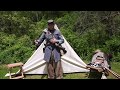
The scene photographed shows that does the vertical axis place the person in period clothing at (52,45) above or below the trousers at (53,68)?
above

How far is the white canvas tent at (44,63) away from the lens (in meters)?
7.35

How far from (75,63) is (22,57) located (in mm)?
2645

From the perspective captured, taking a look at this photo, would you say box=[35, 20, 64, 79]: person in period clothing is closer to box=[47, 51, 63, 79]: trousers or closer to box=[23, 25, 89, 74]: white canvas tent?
box=[47, 51, 63, 79]: trousers

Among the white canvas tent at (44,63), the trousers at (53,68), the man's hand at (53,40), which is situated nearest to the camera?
the man's hand at (53,40)

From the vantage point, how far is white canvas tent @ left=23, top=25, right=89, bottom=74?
7.35 metres

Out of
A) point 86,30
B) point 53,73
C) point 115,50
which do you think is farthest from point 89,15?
point 53,73

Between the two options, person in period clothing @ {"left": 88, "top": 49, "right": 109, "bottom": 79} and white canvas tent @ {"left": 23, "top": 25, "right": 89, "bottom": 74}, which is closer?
person in period clothing @ {"left": 88, "top": 49, "right": 109, "bottom": 79}

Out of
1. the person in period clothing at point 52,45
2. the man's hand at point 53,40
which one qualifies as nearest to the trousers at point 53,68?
the person in period clothing at point 52,45

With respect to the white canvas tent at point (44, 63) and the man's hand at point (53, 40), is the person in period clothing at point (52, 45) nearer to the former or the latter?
the man's hand at point (53, 40)

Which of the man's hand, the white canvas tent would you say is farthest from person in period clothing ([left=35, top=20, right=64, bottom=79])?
the white canvas tent

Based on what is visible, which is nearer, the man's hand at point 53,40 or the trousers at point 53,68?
the man's hand at point 53,40

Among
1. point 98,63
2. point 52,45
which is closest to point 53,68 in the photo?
point 52,45
